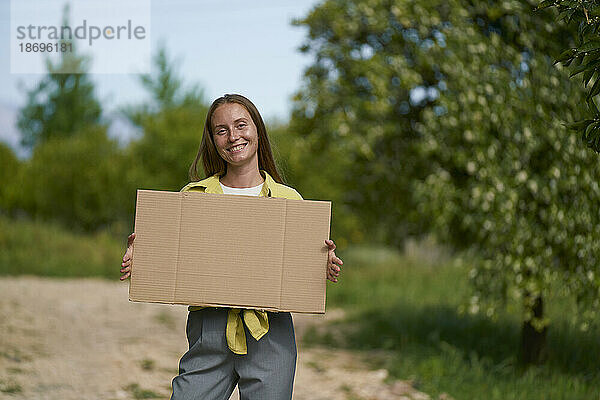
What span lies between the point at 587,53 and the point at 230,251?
140 centimetres

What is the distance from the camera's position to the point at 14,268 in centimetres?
1080

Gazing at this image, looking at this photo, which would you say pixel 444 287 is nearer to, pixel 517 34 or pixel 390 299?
pixel 390 299

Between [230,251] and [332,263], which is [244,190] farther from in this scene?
[332,263]

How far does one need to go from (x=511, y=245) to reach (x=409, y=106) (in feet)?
5.40

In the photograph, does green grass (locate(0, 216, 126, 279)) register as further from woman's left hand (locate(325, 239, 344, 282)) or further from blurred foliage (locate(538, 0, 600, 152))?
blurred foliage (locate(538, 0, 600, 152))

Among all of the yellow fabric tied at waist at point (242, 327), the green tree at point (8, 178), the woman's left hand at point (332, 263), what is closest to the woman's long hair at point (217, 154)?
the woman's left hand at point (332, 263)

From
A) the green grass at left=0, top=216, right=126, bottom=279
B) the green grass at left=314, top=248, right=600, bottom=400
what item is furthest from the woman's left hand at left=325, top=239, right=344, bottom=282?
the green grass at left=0, top=216, right=126, bottom=279

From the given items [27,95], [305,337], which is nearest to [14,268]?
[305,337]

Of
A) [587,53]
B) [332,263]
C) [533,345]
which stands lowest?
[533,345]

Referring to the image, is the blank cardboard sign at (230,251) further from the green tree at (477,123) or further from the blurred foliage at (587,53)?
the green tree at (477,123)

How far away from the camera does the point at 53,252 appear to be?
39.3ft

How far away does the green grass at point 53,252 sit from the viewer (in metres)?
11.0

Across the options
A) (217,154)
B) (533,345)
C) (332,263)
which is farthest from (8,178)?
(332,263)

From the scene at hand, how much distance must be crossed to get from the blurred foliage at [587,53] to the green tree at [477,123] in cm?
192
